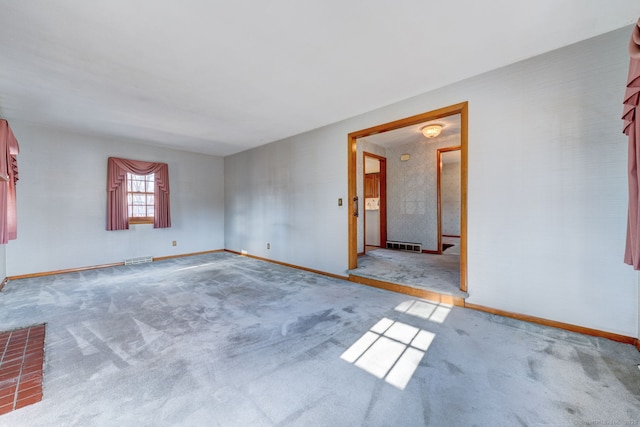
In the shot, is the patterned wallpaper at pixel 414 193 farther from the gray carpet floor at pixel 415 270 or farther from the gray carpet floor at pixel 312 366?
the gray carpet floor at pixel 312 366

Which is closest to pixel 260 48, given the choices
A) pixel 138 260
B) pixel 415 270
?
pixel 415 270

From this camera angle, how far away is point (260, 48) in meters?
2.27

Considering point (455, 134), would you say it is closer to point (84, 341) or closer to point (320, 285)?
point (320, 285)

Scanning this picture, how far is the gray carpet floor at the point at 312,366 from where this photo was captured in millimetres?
1383

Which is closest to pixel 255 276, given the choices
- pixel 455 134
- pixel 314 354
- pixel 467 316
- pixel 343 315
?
pixel 343 315

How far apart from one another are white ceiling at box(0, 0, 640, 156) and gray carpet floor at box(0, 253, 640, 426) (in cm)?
256

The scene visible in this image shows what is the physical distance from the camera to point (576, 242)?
2.26 meters

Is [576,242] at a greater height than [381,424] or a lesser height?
greater

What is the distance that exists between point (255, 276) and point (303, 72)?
317 centimetres

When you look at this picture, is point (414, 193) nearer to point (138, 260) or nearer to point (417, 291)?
point (417, 291)

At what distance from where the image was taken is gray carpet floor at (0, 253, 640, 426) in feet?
4.54

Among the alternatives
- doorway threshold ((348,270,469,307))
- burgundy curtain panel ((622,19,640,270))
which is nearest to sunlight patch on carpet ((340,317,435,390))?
doorway threshold ((348,270,469,307))

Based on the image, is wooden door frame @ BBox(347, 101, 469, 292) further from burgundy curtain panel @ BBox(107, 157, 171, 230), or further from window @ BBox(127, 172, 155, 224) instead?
window @ BBox(127, 172, 155, 224)

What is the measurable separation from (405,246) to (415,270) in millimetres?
2054
